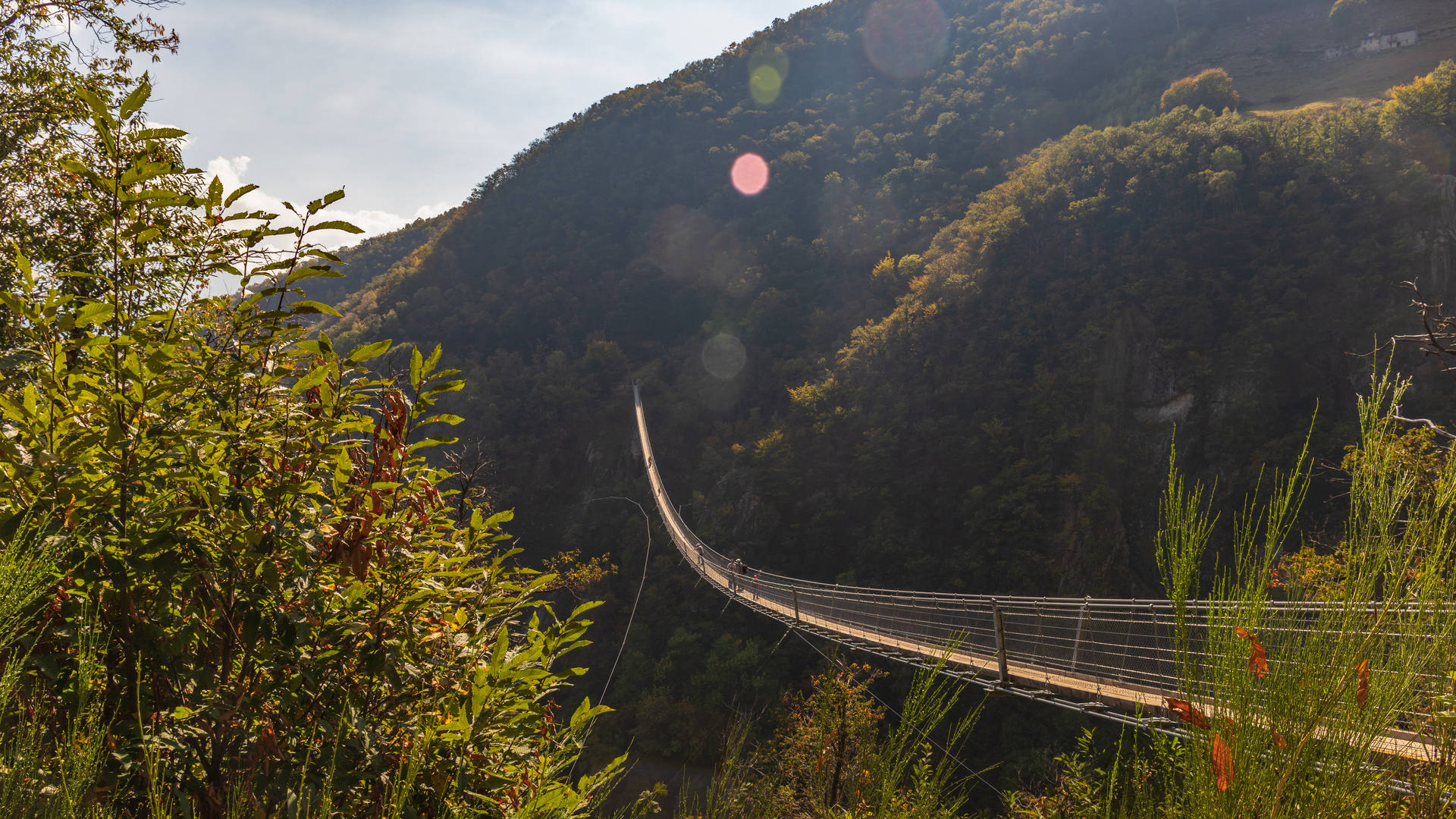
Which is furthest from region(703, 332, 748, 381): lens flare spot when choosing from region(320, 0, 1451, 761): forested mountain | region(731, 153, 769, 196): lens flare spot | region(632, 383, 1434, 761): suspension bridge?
region(632, 383, 1434, 761): suspension bridge

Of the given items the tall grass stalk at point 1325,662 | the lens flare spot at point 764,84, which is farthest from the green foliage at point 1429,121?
the lens flare spot at point 764,84

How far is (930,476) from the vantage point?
18953 mm

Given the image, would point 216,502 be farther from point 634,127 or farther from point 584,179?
point 634,127

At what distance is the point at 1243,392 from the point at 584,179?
3684 centimetres

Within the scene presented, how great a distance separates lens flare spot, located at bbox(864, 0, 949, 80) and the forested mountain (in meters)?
1.66

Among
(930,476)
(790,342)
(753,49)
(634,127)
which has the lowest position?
(930,476)

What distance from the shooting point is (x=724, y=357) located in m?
29.8

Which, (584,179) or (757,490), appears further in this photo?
(584,179)

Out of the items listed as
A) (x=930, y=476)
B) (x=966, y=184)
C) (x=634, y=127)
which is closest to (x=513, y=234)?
(x=634, y=127)

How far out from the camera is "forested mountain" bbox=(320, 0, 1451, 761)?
15727mm

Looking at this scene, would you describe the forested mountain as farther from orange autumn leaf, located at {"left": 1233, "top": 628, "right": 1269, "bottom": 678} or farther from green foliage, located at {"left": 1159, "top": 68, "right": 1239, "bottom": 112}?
orange autumn leaf, located at {"left": 1233, "top": 628, "right": 1269, "bottom": 678}

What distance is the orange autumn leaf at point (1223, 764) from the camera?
65cm

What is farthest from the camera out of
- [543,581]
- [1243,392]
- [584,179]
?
[584,179]

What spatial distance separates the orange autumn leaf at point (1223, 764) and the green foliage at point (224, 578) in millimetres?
705
